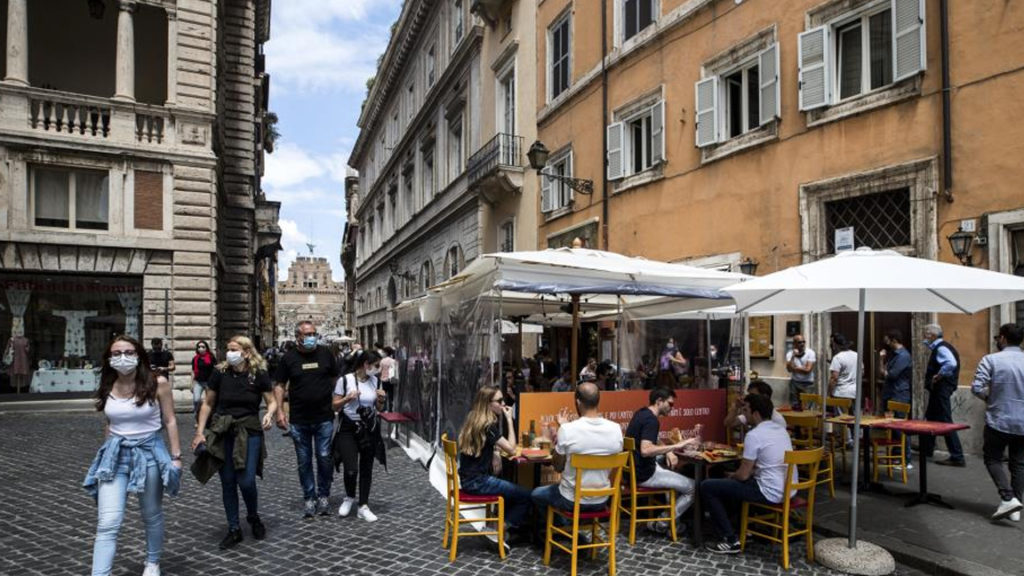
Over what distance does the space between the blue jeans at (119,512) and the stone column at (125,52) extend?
1547 cm

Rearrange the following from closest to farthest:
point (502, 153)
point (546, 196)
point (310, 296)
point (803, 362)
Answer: point (803, 362), point (546, 196), point (502, 153), point (310, 296)

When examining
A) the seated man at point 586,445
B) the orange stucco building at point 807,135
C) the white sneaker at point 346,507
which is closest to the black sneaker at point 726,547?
the seated man at point 586,445

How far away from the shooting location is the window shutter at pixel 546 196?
19203 millimetres

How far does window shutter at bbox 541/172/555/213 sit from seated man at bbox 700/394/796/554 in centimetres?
1414

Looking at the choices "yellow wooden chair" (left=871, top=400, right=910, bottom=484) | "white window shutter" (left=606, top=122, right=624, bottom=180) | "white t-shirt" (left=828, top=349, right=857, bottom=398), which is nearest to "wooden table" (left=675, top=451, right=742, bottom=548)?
→ "yellow wooden chair" (left=871, top=400, right=910, bottom=484)

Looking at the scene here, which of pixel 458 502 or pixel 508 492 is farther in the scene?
pixel 508 492

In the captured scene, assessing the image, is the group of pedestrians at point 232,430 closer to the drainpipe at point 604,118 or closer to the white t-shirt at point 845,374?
the white t-shirt at point 845,374

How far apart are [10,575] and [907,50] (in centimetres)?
1131

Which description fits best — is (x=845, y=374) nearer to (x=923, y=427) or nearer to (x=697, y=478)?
(x=923, y=427)

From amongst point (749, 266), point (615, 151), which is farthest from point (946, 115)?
point (615, 151)

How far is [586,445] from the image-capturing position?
195 inches

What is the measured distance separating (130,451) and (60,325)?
48.7ft

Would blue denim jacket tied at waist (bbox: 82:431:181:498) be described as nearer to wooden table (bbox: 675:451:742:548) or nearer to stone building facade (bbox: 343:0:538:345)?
wooden table (bbox: 675:451:742:548)

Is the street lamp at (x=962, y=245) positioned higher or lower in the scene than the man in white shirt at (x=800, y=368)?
higher
